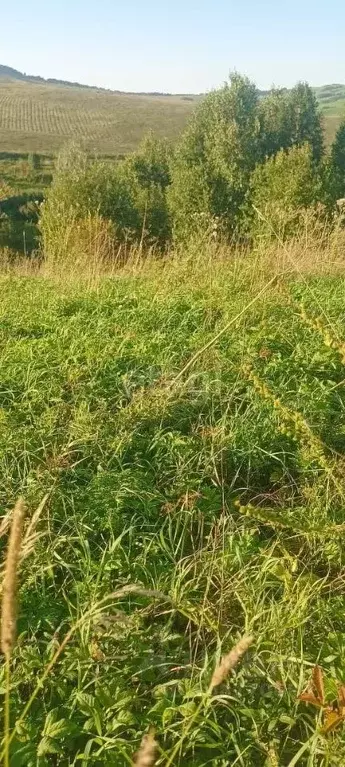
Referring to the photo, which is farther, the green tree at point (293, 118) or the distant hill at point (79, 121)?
the distant hill at point (79, 121)

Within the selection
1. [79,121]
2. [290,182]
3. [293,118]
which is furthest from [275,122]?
[79,121]

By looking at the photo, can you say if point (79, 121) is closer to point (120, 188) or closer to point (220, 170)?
point (220, 170)

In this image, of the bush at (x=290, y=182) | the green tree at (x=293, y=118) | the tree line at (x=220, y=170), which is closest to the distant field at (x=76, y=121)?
the green tree at (x=293, y=118)

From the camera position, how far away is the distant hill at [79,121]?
220ft

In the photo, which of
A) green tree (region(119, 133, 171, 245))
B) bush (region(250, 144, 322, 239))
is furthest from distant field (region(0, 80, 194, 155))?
bush (region(250, 144, 322, 239))

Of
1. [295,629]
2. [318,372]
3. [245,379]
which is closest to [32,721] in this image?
[295,629]

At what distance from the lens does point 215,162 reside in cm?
2881

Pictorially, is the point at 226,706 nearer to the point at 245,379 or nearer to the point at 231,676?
the point at 231,676

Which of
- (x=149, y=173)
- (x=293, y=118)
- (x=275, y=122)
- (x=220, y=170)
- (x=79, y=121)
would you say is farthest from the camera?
(x=79, y=121)

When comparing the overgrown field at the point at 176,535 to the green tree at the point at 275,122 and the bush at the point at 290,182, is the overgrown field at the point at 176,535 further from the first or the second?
the green tree at the point at 275,122

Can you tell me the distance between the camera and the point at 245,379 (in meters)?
3.54

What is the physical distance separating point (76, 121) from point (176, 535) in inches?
3639

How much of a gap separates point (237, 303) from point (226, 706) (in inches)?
130

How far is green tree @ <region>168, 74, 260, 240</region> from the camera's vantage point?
27.9 metres
